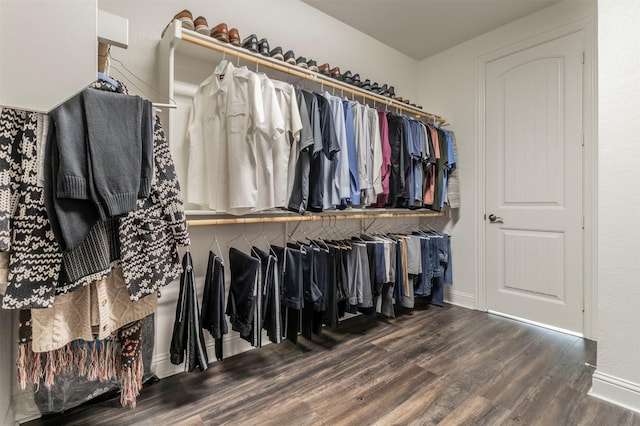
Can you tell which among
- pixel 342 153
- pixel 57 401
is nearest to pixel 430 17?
pixel 342 153

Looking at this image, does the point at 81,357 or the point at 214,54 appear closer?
the point at 81,357

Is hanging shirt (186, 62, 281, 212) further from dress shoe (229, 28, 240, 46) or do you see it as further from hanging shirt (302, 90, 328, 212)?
hanging shirt (302, 90, 328, 212)

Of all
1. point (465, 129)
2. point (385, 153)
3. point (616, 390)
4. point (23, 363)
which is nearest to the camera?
point (23, 363)

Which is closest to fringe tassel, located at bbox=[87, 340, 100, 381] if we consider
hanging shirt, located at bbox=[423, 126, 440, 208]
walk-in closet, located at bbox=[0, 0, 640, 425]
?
walk-in closet, located at bbox=[0, 0, 640, 425]

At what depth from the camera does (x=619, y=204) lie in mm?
1560

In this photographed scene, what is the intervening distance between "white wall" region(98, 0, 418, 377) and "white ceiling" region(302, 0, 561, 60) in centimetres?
13

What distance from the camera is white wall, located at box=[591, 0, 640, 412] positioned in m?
1.51

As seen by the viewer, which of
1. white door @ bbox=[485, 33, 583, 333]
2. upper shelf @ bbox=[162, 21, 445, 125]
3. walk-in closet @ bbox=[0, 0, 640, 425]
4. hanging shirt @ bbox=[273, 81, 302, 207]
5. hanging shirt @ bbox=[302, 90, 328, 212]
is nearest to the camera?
walk-in closet @ bbox=[0, 0, 640, 425]

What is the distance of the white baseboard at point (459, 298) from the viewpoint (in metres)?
3.01

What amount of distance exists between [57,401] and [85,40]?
1.59 m

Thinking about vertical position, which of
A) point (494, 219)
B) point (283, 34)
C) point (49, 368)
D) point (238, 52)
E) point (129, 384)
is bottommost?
point (129, 384)

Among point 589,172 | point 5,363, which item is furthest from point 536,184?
point 5,363

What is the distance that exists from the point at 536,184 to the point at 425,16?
174 cm

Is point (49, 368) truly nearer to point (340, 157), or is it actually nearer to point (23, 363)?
point (23, 363)
